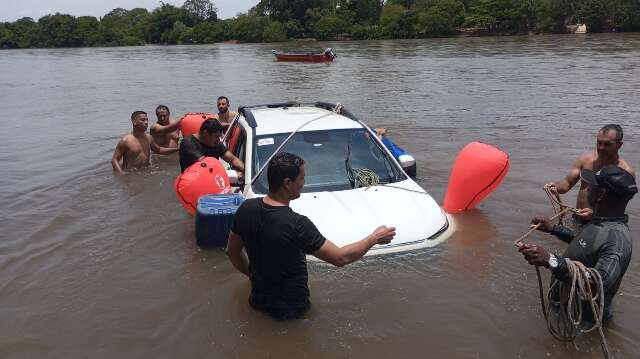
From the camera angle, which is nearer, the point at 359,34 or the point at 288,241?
the point at 288,241

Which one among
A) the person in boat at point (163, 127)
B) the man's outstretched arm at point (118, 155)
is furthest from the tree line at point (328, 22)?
the man's outstretched arm at point (118, 155)

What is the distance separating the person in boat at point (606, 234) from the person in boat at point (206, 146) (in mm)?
4124

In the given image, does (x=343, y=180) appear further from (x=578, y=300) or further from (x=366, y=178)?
(x=578, y=300)

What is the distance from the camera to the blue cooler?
228 inches

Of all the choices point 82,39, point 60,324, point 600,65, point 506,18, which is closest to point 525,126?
point 60,324

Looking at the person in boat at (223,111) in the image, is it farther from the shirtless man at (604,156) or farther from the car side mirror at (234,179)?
the shirtless man at (604,156)

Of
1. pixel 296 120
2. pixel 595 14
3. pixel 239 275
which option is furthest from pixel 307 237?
pixel 595 14

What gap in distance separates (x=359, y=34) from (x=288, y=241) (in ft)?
273

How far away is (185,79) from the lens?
1251 inches

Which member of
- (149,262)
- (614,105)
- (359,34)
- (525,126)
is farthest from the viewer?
(359,34)

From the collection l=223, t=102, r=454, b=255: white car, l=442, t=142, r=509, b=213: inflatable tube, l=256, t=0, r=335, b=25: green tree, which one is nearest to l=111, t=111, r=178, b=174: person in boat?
l=223, t=102, r=454, b=255: white car

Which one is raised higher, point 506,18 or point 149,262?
point 506,18

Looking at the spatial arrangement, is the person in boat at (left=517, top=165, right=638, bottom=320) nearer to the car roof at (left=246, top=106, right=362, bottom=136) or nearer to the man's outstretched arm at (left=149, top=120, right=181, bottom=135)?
the car roof at (left=246, top=106, right=362, bottom=136)

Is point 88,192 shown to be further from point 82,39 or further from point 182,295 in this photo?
point 82,39
